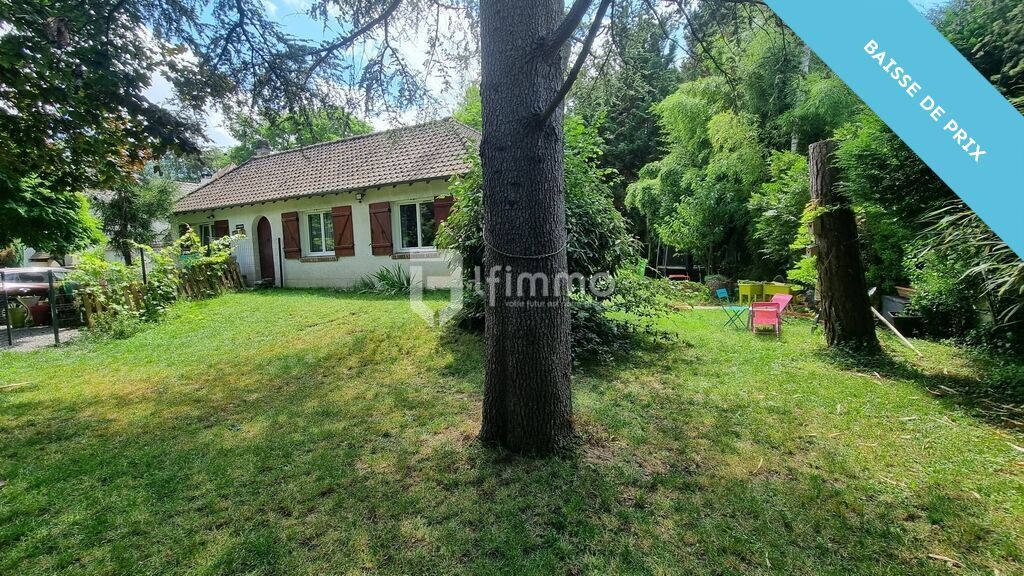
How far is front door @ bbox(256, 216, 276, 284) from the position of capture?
554 inches

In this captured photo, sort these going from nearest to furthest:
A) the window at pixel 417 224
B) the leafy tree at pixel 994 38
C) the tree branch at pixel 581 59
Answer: the tree branch at pixel 581 59, the leafy tree at pixel 994 38, the window at pixel 417 224

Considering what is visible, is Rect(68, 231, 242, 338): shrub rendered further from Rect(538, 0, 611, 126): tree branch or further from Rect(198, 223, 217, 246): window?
Rect(538, 0, 611, 126): tree branch

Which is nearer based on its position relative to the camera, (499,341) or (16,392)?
(499,341)

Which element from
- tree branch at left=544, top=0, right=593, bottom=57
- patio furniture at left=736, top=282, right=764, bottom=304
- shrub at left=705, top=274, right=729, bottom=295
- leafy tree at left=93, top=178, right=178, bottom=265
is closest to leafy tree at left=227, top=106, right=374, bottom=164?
tree branch at left=544, top=0, right=593, bottom=57

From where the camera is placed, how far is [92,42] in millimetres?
3691

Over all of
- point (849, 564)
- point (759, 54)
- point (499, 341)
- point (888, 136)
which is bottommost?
point (849, 564)

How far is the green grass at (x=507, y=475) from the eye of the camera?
6.70ft

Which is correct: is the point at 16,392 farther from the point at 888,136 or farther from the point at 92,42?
the point at 888,136

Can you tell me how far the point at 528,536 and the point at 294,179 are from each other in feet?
47.3

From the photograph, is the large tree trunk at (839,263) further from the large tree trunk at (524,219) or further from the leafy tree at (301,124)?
the leafy tree at (301,124)

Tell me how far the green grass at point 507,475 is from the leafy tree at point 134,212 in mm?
10843

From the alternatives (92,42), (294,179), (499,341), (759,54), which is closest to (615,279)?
(499,341)

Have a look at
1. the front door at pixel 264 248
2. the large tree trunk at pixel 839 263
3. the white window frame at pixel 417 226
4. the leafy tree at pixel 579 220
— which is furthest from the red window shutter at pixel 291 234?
the large tree trunk at pixel 839 263

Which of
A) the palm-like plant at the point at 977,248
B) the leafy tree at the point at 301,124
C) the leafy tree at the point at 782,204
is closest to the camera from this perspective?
the palm-like plant at the point at 977,248
